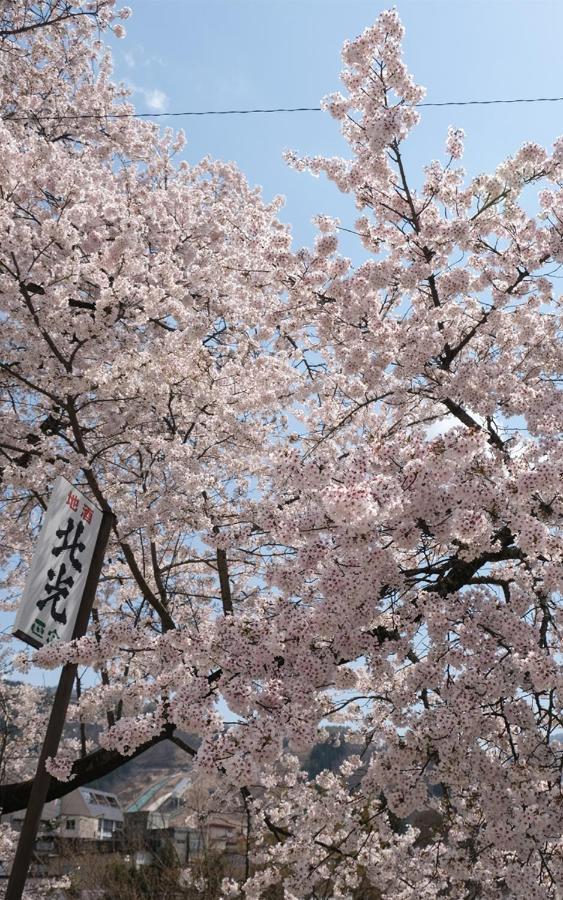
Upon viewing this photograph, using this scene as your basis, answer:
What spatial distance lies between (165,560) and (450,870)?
527 centimetres

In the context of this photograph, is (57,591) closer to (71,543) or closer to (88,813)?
(71,543)

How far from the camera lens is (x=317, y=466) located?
356cm

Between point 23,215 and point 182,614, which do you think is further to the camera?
point 182,614

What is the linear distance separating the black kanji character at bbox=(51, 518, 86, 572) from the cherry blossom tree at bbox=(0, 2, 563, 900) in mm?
584

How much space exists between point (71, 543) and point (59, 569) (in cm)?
24

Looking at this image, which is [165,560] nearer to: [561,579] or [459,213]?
[459,213]

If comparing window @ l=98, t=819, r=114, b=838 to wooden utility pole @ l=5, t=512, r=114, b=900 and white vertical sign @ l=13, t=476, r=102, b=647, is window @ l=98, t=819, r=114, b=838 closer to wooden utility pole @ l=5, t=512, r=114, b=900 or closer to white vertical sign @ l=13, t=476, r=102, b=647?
wooden utility pole @ l=5, t=512, r=114, b=900

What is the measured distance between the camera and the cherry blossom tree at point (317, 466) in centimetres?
356

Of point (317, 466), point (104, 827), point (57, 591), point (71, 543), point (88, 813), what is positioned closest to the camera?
point (317, 466)

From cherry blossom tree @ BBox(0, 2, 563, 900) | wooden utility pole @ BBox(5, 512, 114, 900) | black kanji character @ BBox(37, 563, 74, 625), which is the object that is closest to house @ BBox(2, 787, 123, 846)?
cherry blossom tree @ BBox(0, 2, 563, 900)

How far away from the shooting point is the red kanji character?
15.9 ft

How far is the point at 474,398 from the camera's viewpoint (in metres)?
4.95

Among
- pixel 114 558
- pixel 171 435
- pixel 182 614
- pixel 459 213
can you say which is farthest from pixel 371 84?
pixel 182 614

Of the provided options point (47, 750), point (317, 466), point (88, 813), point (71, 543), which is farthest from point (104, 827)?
point (317, 466)
